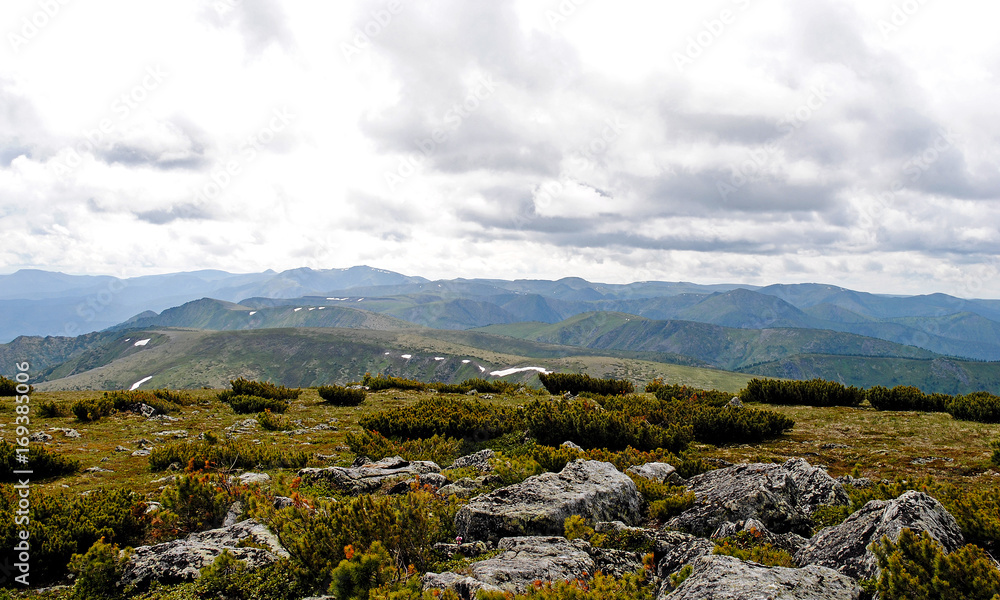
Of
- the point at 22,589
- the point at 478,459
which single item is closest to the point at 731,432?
the point at 478,459

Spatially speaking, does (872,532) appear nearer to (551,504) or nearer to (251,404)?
(551,504)

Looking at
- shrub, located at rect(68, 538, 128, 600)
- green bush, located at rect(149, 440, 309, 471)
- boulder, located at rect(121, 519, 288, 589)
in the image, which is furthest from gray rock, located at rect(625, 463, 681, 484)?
shrub, located at rect(68, 538, 128, 600)

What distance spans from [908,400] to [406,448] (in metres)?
22.1

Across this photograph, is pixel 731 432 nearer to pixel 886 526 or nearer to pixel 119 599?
pixel 886 526

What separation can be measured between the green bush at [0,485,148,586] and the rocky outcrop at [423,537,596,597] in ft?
20.6

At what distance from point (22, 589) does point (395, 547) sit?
5.97 metres

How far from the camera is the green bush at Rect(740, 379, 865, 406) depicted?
23500 millimetres

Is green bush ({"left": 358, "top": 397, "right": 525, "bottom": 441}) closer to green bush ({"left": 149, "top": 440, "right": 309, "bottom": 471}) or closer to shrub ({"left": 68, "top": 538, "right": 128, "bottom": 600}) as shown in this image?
green bush ({"left": 149, "top": 440, "right": 309, "bottom": 471})

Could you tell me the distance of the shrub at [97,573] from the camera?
7078 millimetres

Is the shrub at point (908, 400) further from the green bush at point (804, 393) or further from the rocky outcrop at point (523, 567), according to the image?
the rocky outcrop at point (523, 567)

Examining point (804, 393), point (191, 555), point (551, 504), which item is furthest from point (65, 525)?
point (804, 393)

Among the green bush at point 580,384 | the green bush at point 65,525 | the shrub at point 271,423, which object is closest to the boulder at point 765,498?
the green bush at point 65,525

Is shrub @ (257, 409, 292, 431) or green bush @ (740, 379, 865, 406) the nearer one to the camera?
shrub @ (257, 409, 292, 431)

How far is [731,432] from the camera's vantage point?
677 inches
